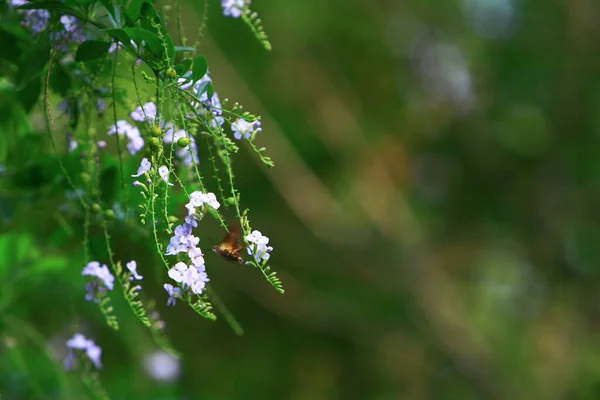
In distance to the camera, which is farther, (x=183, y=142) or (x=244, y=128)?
(x=244, y=128)

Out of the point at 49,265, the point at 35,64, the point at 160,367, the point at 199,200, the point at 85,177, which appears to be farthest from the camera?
the point at 160,367

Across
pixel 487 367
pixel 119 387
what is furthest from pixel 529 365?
pixel 119 387

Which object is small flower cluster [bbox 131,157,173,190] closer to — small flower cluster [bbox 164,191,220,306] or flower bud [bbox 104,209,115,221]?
small flower cluster [bbox 164,191,220,306]

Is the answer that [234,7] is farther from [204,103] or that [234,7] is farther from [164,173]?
[164,173]

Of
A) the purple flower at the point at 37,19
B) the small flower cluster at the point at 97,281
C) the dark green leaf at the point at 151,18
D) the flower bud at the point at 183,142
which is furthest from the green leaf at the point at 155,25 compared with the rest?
the small flower cluster at the point at 97,281

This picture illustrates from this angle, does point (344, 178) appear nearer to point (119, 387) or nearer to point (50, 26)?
point (119, 387)

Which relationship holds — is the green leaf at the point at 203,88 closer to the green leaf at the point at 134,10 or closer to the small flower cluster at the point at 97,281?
the green leaf at the point at 134,10

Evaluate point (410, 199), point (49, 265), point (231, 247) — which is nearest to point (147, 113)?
point (231, 247)
